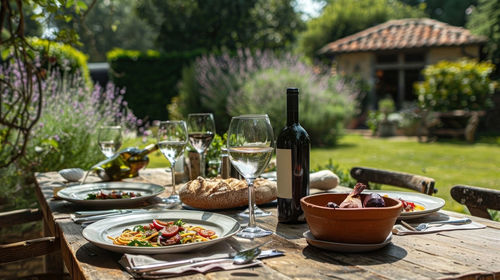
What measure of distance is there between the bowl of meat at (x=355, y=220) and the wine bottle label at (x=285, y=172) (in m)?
0.25

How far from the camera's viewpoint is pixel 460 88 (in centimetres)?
1327

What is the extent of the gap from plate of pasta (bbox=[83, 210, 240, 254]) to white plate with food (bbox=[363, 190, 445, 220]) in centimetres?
63

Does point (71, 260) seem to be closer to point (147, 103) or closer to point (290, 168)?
point (290, 168)

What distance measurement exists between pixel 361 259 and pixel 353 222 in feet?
0.33

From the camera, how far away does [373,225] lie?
1.36 meters

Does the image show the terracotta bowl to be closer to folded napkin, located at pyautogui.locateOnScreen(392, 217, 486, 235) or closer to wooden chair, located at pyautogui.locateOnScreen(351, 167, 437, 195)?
folded napkin, located at pyautogui.locateOnScreen(392, 217, 486, 235)

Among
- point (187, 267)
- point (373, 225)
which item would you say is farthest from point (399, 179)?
point (187, 267)

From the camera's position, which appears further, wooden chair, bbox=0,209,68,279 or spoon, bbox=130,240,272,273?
wooden chair, bbox=0,209,68,279

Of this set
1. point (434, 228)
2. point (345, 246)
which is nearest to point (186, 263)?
point (345, 246)

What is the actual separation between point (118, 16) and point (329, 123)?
38.2 m

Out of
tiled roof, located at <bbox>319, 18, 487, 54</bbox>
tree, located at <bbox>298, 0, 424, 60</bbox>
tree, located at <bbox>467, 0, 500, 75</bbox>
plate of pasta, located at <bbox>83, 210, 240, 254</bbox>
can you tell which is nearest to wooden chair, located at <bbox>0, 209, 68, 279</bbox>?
plate of pasta, located at <bbox>83, 210, 240, 254</bbox>

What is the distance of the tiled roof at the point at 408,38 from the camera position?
16094 millimetres

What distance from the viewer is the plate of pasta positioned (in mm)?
1354

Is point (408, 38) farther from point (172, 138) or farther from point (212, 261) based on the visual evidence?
point (212, 261)
